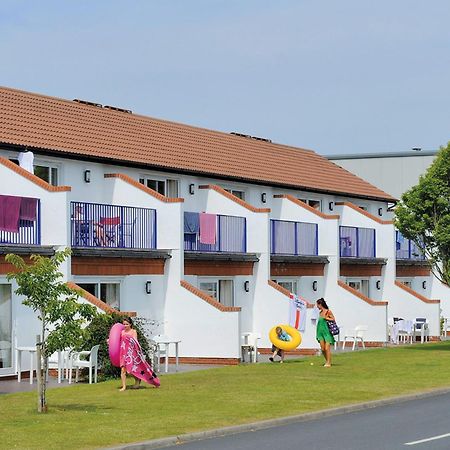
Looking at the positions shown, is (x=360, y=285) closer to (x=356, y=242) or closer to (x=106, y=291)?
(x=356, y=242)

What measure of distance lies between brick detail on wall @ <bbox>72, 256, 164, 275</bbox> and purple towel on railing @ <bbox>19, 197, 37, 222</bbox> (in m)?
2.52

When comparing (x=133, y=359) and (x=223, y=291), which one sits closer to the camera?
(x=133, y=359)

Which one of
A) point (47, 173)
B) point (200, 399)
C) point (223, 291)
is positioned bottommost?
point (200, 399)

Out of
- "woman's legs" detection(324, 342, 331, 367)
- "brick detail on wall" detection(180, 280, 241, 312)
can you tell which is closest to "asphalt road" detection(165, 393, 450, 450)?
"woman's legs" detection(324, 342, 331, 367)

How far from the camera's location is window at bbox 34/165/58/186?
103 feet

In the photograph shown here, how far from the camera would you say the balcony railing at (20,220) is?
88.1 ft

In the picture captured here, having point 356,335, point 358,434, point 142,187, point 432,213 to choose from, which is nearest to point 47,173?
point 142,187

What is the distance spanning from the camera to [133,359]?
2333 cm

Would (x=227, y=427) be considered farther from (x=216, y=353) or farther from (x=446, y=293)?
(x=446, y=293)

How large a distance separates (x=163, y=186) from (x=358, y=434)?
838 inches

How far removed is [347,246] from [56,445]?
99.9 ft

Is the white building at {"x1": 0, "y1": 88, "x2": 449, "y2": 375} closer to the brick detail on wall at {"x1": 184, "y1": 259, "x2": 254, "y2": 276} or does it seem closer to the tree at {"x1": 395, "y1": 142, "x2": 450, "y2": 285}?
the brick detail on wall at {"x1": 184, "y1": 259, "x2": 254, "y2": 276}

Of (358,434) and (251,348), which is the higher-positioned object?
(251,348)

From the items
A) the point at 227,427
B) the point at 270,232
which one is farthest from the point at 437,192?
the point at 227,427
